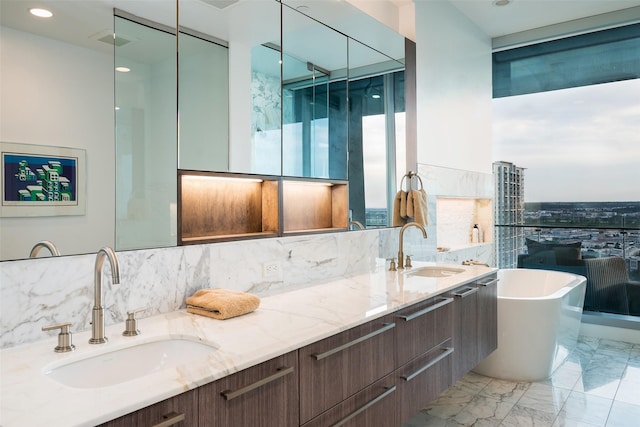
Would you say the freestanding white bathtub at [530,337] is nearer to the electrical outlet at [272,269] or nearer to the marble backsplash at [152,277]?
the marble backsplash at [152,277]

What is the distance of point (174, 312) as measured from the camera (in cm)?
182

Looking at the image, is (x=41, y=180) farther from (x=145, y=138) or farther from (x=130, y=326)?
(x=130, y=326)

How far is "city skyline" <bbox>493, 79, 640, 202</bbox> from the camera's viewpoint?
427 cm

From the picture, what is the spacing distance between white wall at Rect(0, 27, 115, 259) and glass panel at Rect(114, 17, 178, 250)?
42 mm

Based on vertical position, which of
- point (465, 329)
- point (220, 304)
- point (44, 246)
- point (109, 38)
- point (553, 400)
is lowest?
point (553, 400)

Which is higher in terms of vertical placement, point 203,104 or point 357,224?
point 203,104

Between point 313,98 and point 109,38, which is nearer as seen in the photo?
point 109,38

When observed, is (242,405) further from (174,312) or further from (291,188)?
(291,188)

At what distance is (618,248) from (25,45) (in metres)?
4.78

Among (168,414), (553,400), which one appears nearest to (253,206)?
(168,414)

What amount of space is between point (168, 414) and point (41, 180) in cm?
84

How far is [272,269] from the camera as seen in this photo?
2293mm

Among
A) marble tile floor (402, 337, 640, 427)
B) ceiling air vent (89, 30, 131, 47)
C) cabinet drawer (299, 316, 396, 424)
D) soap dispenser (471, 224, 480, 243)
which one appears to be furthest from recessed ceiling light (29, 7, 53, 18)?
soap dispenser (471, 224, 480, 243)

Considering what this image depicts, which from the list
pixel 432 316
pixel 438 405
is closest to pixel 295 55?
pixel 432 316
